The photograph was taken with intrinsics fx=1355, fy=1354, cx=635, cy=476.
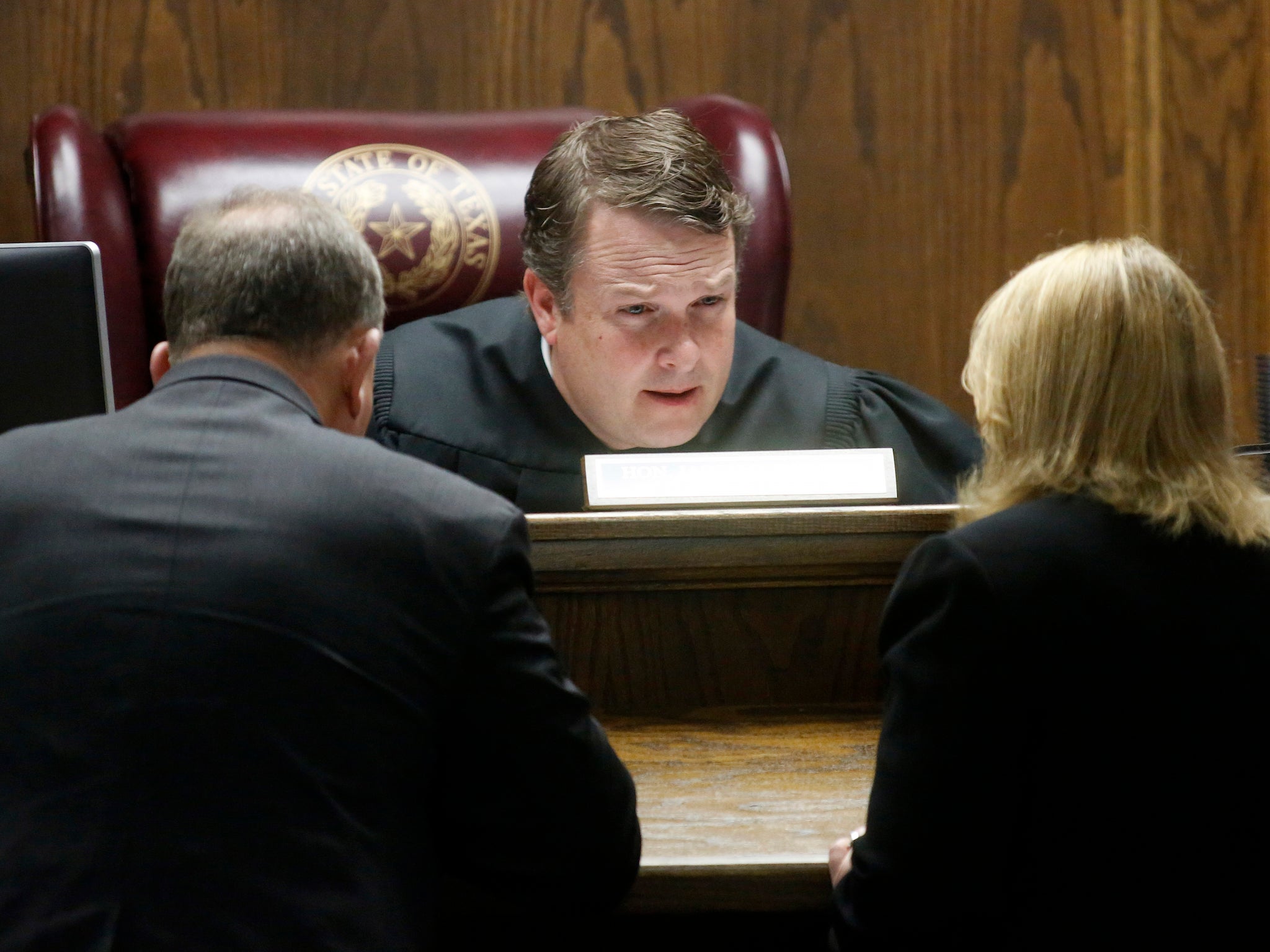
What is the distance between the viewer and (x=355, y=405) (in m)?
1.19

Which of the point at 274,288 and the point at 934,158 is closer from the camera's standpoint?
the point at 274,288

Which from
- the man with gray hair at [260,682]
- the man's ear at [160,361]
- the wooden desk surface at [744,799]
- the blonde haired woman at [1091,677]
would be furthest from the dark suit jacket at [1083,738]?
the man's ear at [160,361]

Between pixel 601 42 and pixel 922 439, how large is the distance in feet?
4.27

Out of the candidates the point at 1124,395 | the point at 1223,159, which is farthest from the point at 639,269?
the point at 1223,159

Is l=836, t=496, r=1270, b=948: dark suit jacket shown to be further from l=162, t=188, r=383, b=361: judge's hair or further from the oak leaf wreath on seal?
the oak leaf wreath on seal

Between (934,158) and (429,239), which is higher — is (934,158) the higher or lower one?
the higher one

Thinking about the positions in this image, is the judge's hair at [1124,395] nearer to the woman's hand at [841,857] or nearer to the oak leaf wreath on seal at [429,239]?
the woman's hand at [841,857]

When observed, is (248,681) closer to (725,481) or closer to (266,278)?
(266,278)

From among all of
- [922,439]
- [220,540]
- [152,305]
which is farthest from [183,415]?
[152,305]

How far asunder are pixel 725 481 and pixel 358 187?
1.27 meters

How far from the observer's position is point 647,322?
1.93m

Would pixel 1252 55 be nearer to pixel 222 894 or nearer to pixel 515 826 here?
pixel 515 826

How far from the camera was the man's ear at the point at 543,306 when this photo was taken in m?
2.04

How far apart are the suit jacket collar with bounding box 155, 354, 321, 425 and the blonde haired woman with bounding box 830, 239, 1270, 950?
51 centimetres
